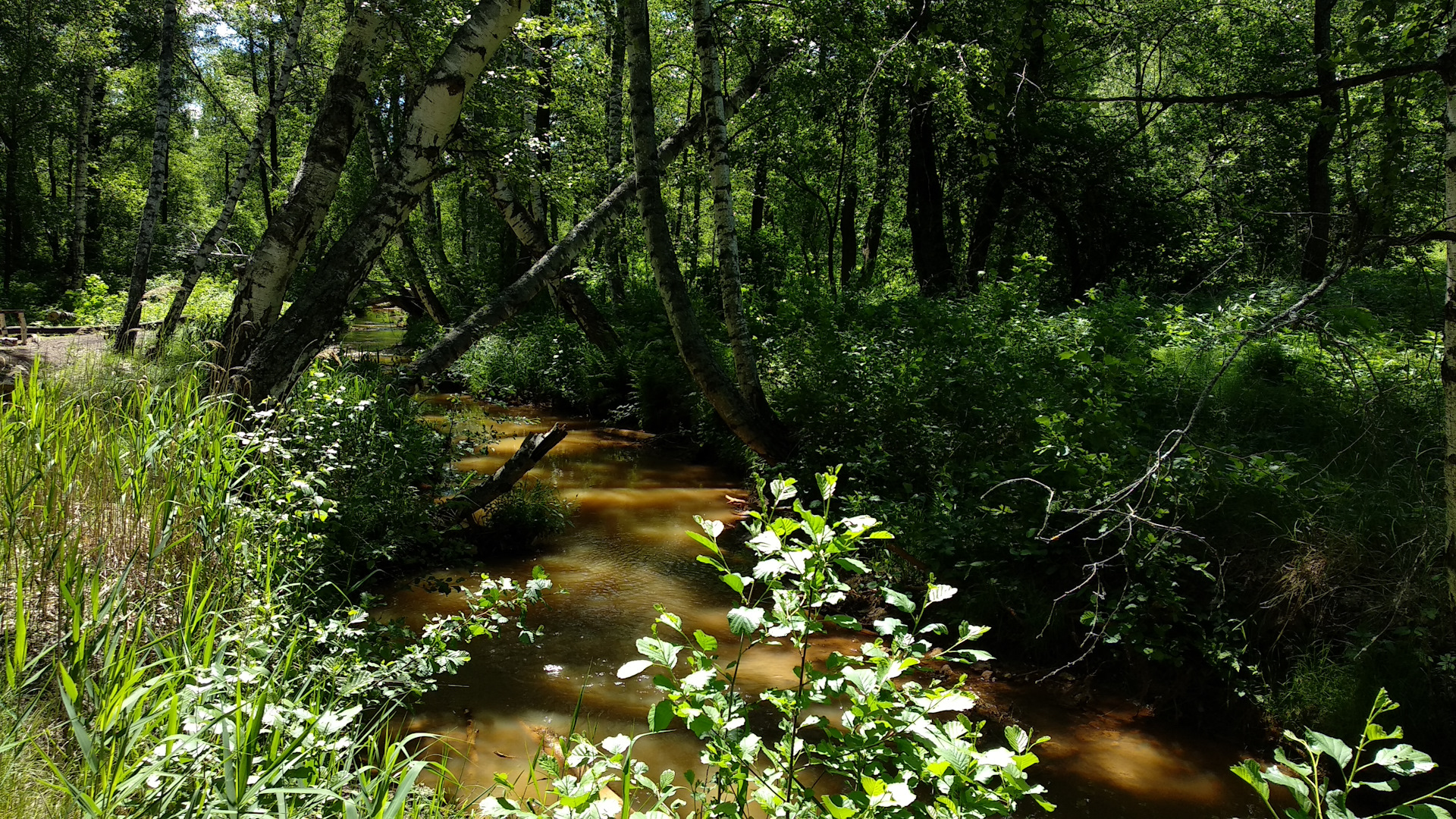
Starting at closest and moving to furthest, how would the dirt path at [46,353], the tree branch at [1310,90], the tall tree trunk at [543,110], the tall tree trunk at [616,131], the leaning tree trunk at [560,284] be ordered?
the tree branch at [1310,90], the dirt path at [46,353], the tall tree trunk at [543,110], the leaning tree trunk at [560,284], the tall tree trunk at [616,131]

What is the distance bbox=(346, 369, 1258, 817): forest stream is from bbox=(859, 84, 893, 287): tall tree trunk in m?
8.50

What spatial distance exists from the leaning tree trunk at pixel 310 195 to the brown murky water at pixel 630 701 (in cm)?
228

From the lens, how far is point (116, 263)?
31531 mm

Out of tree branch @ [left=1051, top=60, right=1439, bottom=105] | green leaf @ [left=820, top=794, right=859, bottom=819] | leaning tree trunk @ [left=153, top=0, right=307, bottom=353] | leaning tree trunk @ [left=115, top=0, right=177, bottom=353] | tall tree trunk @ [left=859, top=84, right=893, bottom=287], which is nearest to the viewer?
green leaf @ [left=820, top=794, right=859, bottom=819]

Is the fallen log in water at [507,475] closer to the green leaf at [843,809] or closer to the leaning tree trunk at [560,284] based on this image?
the leaning tree trunk at [560,284]

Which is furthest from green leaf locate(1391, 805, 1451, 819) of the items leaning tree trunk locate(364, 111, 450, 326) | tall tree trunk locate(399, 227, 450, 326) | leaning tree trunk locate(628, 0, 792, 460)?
tall tree trunk locate(399, 227, 450, 326)

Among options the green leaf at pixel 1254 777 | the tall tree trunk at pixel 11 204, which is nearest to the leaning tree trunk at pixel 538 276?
the green leaf at pixel 1254 777

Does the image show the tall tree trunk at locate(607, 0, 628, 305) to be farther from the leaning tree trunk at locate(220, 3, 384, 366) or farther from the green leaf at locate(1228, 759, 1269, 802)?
the green leaf at locate(1228, 759, 1269, 802)

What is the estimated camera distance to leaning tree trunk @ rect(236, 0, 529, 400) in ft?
18.3

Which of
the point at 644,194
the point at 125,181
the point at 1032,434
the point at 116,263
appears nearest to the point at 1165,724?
the point at 1032,434

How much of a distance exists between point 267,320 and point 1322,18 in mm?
15321

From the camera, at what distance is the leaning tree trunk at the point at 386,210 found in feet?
18.3

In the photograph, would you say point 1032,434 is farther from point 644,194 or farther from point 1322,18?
point 1322,18

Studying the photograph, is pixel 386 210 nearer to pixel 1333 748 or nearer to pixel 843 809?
pixel 843 809
